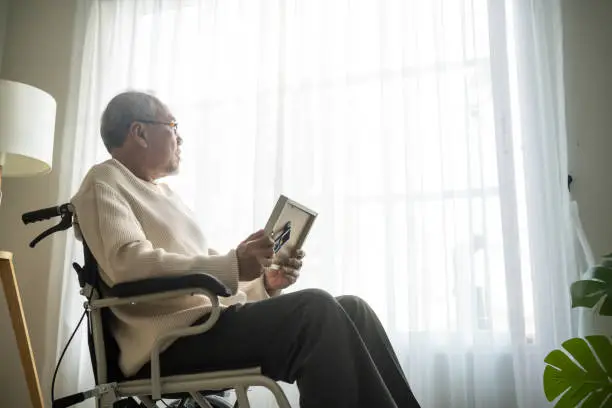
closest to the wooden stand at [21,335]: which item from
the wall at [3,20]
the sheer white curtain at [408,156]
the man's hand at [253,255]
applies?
the sheer white curtain at [408,156]

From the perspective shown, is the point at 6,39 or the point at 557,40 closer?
the point at 557,40

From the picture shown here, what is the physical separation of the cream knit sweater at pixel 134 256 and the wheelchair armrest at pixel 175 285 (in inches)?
2.2

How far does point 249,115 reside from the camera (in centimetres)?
219

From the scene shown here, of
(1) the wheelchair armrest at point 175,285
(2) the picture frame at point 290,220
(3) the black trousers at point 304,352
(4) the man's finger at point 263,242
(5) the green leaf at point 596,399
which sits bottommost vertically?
(5) the green leaf at point 596,399

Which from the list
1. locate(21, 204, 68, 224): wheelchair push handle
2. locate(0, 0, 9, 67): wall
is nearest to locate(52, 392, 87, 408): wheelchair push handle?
locate(21, 204, 68, 224): wheelchair push handle

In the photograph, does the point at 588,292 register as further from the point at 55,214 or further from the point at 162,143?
the point at 55,214

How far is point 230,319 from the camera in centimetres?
105

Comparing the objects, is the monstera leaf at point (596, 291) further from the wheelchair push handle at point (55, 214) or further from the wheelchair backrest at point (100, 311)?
the wheelchair push handle at point (55, 214)

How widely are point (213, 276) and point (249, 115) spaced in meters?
1.28

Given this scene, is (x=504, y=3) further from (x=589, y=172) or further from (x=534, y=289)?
(x=534, y=289)

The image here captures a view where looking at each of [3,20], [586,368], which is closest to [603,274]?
[586,368]

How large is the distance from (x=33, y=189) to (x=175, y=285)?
73.4 inches

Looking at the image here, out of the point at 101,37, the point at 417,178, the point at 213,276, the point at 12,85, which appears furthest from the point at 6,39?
the point at 213,276

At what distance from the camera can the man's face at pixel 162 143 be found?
53.6 inches
